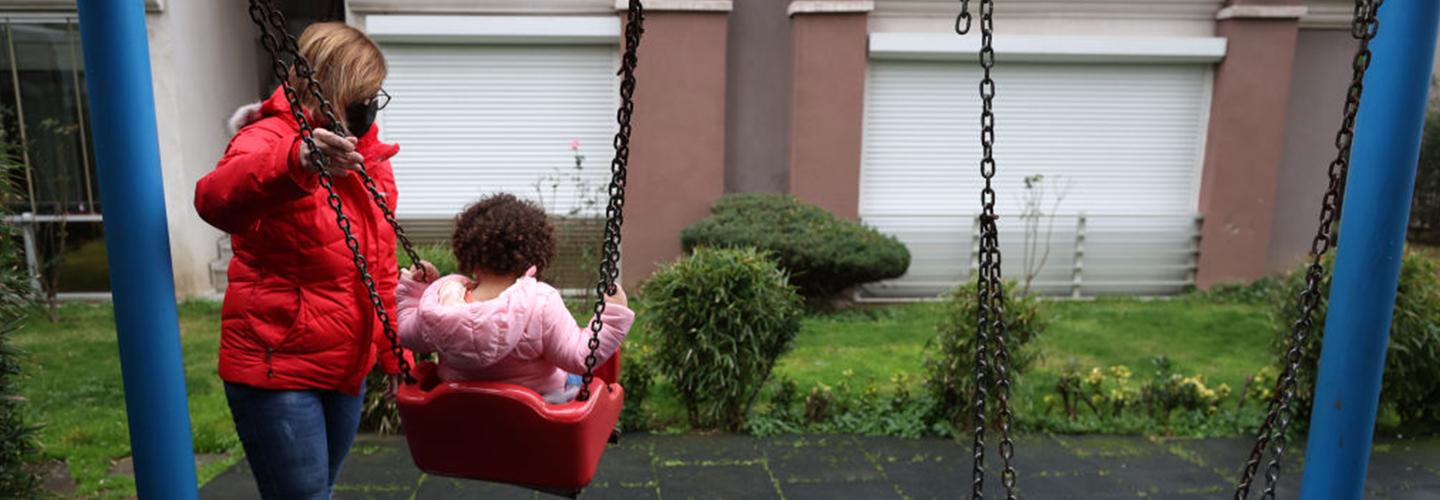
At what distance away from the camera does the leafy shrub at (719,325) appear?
4.14m

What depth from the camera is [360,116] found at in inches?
74.9

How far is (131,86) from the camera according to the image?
1.86 meters

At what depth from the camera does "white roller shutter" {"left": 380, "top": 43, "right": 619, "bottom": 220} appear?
7.62 meters

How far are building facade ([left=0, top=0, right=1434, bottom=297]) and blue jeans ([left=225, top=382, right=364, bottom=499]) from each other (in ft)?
18.9

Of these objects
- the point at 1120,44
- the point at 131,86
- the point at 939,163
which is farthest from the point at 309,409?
the point at 1120,44

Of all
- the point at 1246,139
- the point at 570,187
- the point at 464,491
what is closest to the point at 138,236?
the point at 464,491

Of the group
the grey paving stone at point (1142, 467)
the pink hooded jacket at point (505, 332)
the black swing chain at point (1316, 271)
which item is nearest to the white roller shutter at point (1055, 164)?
the grey paving stone at point (1142, 467)

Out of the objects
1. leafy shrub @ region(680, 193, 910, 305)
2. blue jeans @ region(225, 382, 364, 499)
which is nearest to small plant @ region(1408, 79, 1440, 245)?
leafy shrub @ region(680, 193, 910, 305)

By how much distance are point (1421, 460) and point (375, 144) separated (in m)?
4.73

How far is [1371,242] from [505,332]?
7.33 ft

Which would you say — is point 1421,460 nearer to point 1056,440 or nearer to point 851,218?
point 1056,440

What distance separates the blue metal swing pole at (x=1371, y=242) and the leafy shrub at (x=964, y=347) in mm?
1782

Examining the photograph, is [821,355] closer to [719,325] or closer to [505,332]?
[719,325]

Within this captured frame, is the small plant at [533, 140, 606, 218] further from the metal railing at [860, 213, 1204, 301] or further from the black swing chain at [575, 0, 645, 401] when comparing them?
the black swing chain at [575, 0, 645, 401]
